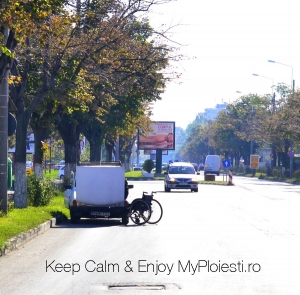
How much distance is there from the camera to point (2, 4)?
12609 millimetres

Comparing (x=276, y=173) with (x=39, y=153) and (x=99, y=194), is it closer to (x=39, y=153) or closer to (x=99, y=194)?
(x=39, y=153)

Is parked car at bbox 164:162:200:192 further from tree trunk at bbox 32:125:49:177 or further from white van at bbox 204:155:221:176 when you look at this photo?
white van at bbox 204:155:221:176

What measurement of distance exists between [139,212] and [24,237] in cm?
531

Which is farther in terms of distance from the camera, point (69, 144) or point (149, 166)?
point (149, 166)

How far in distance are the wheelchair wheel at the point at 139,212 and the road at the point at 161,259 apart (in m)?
0.29

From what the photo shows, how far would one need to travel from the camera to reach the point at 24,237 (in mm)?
15312

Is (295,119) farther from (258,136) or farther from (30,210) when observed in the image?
(30,210)

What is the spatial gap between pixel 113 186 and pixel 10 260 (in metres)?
7.87

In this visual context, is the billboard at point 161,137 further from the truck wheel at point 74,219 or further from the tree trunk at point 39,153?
the truck wheel at point 74,219

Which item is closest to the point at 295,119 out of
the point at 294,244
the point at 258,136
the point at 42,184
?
the point at 258,136

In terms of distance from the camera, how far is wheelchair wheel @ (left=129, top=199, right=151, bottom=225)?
19734mm

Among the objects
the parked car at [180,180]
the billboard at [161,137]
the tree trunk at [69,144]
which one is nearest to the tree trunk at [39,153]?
the tree trunk at [69,144]

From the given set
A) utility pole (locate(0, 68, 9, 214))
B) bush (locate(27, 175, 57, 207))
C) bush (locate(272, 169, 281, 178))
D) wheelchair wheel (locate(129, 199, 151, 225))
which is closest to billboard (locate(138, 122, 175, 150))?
bush (locate(272, 169, 281, 178))

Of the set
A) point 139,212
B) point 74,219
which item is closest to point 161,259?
point 139,212
